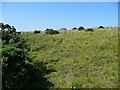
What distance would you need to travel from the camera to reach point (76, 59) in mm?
27953

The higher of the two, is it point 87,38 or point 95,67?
point 87,38

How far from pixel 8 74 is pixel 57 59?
31.1 feet

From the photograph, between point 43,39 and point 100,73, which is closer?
point 100,73

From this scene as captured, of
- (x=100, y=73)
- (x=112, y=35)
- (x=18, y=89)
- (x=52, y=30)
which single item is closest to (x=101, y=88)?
(x=100, y=73)

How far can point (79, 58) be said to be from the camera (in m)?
28.2

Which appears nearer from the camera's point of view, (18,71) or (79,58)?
(18,71)

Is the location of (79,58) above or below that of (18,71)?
above

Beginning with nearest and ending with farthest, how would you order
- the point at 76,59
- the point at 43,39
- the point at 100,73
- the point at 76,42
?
the point at 100,73, the point at 76,59, the point at 76,42, the point at 43,39

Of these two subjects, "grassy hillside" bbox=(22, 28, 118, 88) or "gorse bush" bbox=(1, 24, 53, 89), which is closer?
"gorse bush" bbox=(1, 24, 53, 89)

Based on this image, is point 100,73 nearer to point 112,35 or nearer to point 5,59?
point 5,59

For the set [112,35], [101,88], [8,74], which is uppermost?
[112,35]

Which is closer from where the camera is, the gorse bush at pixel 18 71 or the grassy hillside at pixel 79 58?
the gorse bush at pixel 18 71

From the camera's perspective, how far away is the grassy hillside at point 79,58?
2271cm

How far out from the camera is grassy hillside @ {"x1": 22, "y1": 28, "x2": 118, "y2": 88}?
74.5ft
